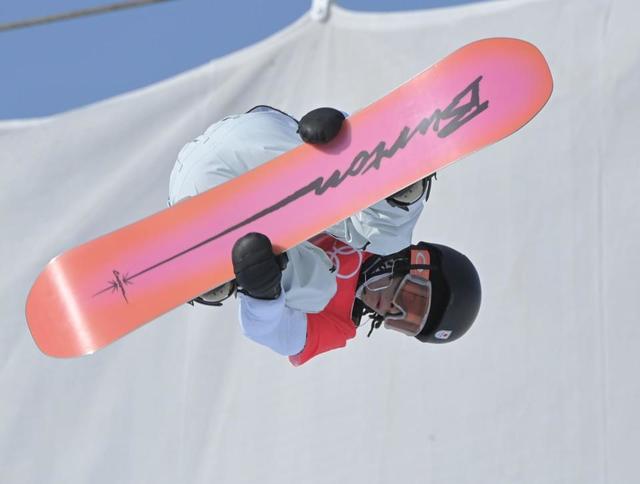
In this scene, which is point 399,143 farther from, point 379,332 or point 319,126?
point 379,332

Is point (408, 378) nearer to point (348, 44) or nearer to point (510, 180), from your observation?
point (510, 180)

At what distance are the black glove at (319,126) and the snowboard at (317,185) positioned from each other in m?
0.03

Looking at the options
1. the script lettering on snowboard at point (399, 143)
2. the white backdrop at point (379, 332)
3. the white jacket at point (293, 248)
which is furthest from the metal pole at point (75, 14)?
the script lettering on snowboard at point (399, 143)

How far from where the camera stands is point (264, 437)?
82.9 inches

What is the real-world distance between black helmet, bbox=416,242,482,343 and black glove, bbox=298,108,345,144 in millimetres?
318

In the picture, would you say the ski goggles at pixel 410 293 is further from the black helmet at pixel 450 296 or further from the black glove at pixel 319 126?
the black glove at pixel 319 126

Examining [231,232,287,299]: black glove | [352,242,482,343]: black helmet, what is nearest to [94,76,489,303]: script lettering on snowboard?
[231,232,287,299]: black glove

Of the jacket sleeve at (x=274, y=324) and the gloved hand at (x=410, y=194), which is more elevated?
the gloved hand at (x=410, y=194)

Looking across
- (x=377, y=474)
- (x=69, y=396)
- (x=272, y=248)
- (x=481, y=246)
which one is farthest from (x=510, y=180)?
(x=69, y=396)

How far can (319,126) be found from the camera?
144 cm

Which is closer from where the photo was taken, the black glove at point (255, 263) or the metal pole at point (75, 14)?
the black glove at point (255, 263)

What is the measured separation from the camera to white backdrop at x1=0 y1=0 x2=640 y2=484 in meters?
1.87

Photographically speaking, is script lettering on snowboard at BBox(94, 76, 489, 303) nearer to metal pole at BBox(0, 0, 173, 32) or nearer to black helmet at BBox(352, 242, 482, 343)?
black helmet at BBox(352, 242, 482, 343)

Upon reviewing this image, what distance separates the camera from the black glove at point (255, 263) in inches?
53.5
